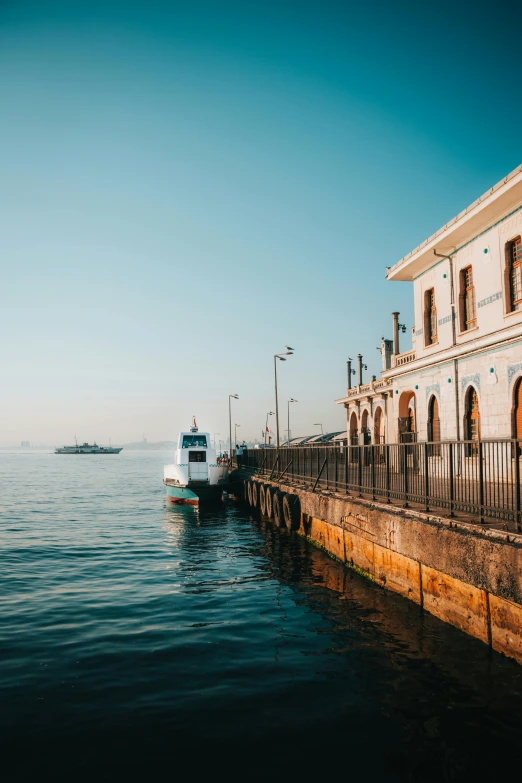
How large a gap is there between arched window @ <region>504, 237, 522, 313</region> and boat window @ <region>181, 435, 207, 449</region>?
1829cm

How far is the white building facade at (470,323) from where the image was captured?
1566cm

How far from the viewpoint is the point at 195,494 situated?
1076 inches

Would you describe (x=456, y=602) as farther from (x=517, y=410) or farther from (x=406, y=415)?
(x=406, y=415)

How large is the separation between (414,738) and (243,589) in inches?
Result: 256

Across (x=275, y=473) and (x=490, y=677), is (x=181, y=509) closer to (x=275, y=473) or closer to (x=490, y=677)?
(x=275, y=473)

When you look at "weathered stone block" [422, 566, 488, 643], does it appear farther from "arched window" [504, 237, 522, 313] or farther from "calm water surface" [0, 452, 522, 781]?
"arched window" [504, 237, 522, 313]

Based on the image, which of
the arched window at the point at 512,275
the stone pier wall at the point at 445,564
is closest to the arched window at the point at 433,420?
the arched window at the point at 512,275

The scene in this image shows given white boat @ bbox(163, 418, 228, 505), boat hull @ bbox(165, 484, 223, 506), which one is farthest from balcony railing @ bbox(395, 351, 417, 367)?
boat hull @ bbox(165, 484, 223, 506)

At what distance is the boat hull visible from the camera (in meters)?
27.4

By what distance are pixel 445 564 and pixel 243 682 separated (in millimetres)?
3574

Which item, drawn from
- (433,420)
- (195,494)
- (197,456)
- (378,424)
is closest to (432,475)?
(433,420)

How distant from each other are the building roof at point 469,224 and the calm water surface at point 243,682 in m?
10.7

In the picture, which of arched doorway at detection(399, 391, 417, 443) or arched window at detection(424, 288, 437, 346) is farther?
arched doorway at detection(399, 391, 417, 443)

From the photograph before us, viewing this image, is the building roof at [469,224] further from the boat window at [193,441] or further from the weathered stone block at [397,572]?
the boat window at [193,441]
